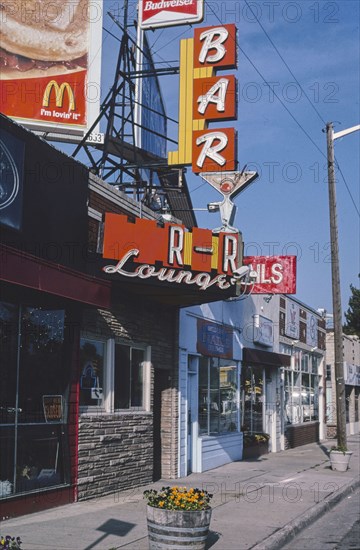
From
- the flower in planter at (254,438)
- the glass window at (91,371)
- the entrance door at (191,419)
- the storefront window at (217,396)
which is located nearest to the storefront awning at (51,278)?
the glass window at (91,371)

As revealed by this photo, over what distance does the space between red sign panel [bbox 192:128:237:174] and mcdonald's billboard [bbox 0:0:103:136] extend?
7.76 feet

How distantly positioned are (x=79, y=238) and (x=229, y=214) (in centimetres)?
458

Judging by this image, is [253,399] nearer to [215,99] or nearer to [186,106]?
[186,106]

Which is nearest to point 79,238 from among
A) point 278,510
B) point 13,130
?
point 13,130

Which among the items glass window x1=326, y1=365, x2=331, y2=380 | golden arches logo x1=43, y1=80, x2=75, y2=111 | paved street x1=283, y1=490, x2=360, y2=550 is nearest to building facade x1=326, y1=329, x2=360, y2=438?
glass window x1=326, y1=365, x2=331, y2=380

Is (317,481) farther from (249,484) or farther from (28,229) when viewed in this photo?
(28,229)

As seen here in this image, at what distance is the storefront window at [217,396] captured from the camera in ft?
63.2

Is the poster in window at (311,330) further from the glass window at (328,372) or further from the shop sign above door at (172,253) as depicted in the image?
the shop sign above door at (172,253)

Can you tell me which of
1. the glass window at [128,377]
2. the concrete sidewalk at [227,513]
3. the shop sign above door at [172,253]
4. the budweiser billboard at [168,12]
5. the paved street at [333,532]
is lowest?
the paved street at [333,532]

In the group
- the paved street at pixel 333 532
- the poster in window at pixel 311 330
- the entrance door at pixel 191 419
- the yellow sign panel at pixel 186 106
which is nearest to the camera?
the paved street at pixel 333 532

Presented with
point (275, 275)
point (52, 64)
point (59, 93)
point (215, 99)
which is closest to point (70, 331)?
point (59, 93)

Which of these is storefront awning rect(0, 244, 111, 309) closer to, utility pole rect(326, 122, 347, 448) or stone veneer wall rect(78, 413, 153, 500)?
stone veneer wall rect(78, 413, 153, 500)

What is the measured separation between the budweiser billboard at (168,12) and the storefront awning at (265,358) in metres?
9.66

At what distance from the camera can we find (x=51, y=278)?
1095 centimetres
